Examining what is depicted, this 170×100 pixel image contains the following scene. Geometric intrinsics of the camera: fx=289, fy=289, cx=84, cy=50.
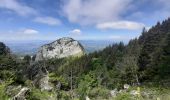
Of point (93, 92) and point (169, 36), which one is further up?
point (169, 36)

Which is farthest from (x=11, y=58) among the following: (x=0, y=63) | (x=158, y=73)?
(x=158, y=73)

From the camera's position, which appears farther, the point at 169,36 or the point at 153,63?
the point at 169,36

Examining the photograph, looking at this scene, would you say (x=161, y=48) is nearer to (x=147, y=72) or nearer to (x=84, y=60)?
(x=147, y=72)

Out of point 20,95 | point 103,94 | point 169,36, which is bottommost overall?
point 103,94

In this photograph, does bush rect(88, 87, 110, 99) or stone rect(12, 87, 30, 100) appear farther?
bush rect(88, 87, 110, 99)

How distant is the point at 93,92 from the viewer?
6184 cm

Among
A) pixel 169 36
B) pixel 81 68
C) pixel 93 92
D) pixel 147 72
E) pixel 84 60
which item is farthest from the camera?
pixel 84 60

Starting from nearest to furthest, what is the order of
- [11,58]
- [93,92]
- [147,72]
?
[93,92]
[11,58]
[147,72]

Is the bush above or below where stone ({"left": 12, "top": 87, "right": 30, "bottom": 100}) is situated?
below

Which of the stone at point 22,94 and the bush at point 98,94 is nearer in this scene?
the stone at point 22,94

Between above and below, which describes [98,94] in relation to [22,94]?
below

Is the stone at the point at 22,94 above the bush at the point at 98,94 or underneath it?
above

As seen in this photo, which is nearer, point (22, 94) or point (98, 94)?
point (22, 94)

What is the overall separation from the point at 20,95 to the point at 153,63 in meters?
68.8
